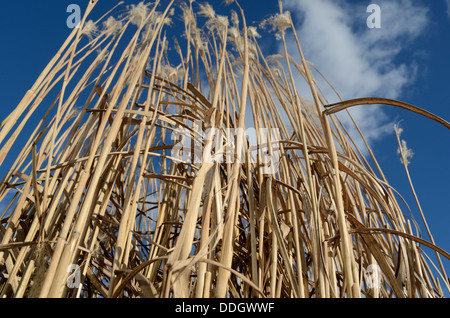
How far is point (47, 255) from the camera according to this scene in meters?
0.55

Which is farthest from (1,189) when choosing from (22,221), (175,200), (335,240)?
(335,240)

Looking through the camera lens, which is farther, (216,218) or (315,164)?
(315,164)

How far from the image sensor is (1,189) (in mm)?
659

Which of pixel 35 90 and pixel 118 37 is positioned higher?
pixel 118 37
